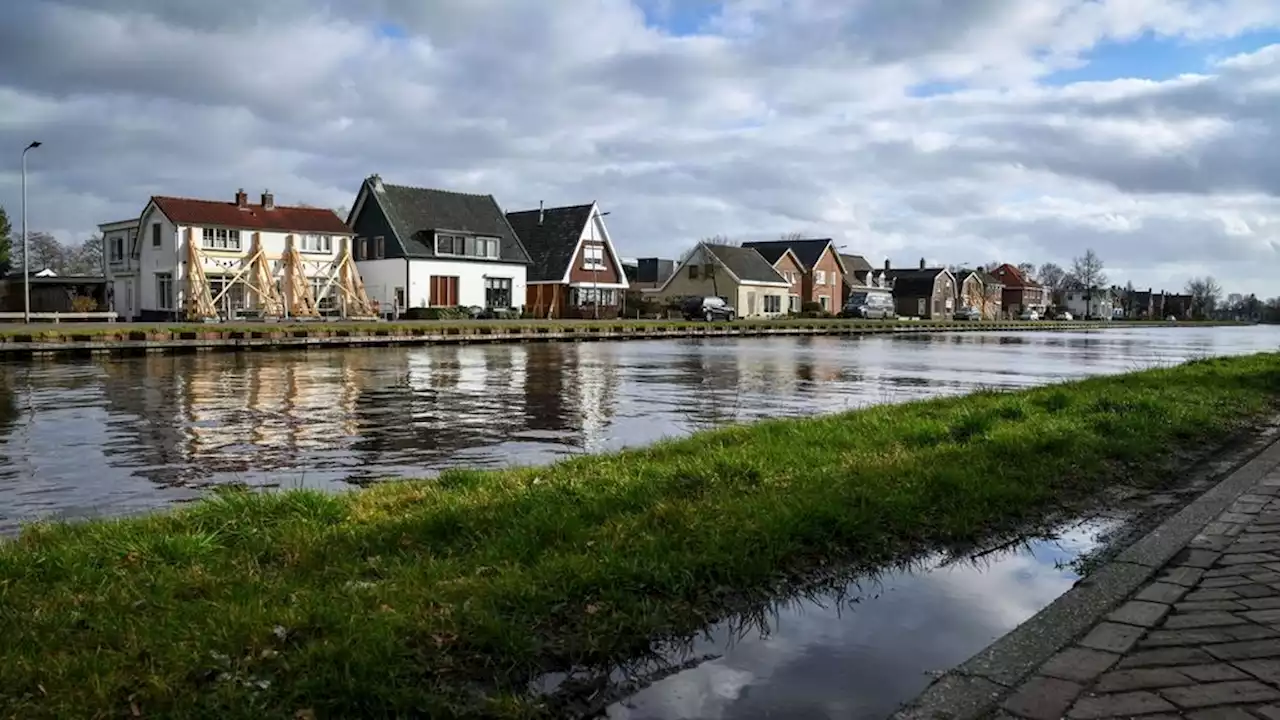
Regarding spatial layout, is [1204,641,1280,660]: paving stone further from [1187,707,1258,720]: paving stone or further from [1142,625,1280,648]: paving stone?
[1187,707,1258,720]: paving stone

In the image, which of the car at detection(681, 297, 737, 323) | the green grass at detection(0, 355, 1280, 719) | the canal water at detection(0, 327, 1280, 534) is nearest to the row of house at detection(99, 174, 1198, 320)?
the car at detection(681, 297, 737, 323)

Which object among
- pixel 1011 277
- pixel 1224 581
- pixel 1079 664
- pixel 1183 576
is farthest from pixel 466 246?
pixel 1011 277

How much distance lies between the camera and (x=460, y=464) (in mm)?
11258

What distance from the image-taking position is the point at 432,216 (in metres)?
62.1

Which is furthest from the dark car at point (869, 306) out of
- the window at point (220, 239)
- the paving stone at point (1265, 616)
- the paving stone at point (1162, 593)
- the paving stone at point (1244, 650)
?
the paving stone at point (1244, 650)

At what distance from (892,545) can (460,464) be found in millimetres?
6201

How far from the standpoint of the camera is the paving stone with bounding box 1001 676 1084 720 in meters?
3.78

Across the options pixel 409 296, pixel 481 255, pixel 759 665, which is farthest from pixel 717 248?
pixel 759 665

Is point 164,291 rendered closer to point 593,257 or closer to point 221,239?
point 221,239

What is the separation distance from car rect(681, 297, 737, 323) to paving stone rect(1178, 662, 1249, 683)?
6549 centimetres

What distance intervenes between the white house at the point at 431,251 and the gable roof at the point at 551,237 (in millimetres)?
2770

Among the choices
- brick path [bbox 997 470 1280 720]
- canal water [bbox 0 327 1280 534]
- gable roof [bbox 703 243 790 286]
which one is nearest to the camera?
brick path [bbox 997 470 1280 720]

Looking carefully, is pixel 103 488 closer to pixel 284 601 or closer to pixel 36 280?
pixel 284 601

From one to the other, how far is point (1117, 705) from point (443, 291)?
59080 millimetres
